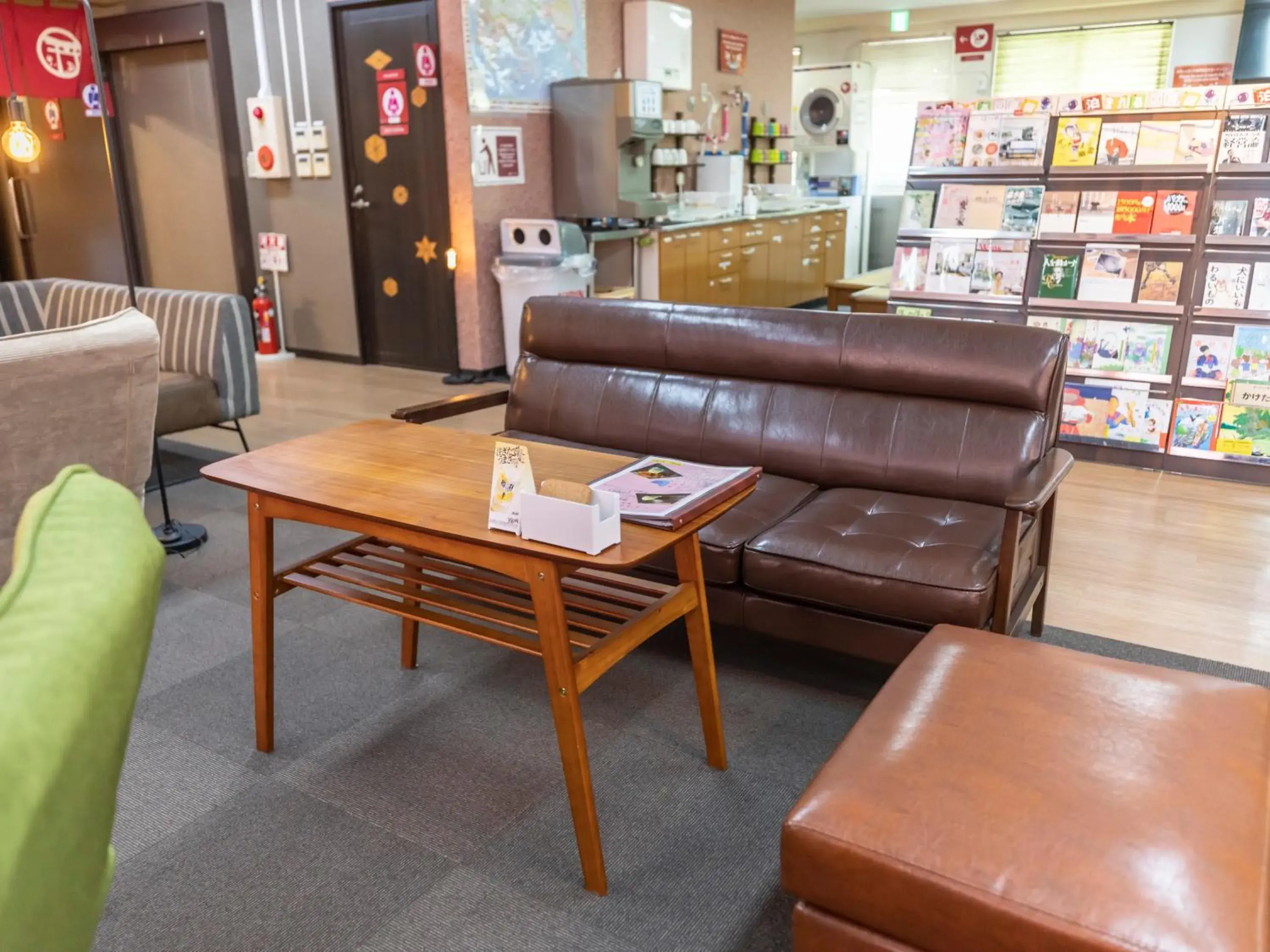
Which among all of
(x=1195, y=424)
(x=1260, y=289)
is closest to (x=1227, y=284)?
(x=1260, y=289)

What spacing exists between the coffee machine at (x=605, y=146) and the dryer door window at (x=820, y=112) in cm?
427

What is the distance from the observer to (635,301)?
10.3 ft

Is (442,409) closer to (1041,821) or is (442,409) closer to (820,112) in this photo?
(1041,821)

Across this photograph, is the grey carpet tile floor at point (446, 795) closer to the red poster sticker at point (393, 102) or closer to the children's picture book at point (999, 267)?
the children's picture book at point (999, 267)

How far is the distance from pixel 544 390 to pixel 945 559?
154cm

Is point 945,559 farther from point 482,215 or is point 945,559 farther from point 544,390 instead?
point 482,215

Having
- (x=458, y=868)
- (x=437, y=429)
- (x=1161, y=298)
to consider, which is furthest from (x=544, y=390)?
(x=1161, y=298)

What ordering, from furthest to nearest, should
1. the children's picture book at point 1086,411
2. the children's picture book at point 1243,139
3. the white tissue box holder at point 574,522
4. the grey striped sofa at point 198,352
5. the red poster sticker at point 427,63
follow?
1. the red poster sticker at point 427,63
2. the children's picture book at point 1086,411
3. the grey striped sofa at point 198,352
4. the children's picture book at point 1243,139
5. the white tissue box holder at point 574,522

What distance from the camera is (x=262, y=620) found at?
223cm

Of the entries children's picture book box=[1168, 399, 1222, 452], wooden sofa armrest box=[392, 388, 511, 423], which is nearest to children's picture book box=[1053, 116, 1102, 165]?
children's picture book box=[1168, 399, 1222, 452]

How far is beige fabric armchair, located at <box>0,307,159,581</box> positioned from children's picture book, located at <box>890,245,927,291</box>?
3249 millimetres

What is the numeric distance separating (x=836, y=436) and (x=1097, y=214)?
87.4 inches

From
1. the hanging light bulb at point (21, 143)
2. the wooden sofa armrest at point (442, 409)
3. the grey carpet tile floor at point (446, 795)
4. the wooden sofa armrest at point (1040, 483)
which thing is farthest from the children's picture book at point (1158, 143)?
the hanging light bulb at point (21, 143)

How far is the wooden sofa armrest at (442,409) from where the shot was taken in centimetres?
286
